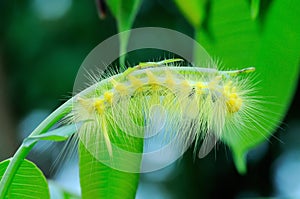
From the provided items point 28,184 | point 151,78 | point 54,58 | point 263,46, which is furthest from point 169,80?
point 54,58

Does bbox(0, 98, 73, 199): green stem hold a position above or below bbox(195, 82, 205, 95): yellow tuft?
below

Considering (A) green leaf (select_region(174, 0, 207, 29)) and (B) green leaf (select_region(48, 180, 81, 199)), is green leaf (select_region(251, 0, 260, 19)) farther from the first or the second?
(B) green leaf (select_region(48, 180, 81, 199))

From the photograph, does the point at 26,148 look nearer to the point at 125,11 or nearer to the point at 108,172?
the point at 108,172

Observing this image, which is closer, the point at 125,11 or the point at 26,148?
the point at 26,148

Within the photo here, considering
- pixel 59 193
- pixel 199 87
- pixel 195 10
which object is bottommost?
pixel 59 193

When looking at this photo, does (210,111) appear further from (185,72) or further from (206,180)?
(206,180)

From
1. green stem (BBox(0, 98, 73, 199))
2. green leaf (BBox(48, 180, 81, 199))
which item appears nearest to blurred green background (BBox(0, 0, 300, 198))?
green leaf (BBox(48, 180, 81, 199))

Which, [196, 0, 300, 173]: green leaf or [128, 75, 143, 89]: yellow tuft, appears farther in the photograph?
[196, 0, 300, 173]: green leaf
